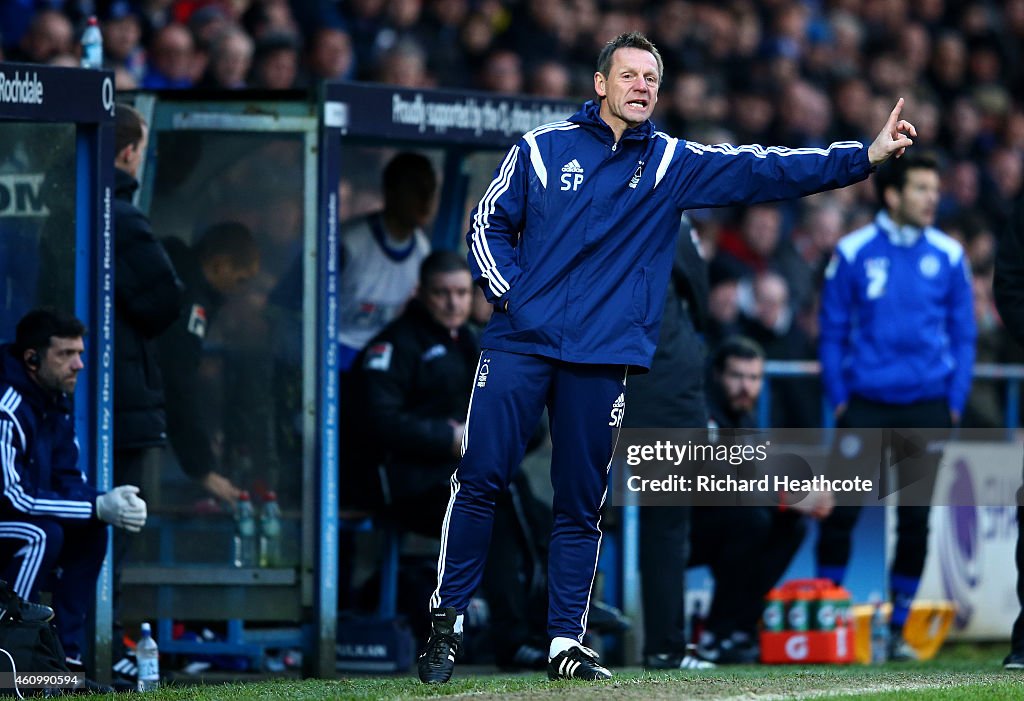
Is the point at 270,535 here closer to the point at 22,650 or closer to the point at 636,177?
the point at 22,650

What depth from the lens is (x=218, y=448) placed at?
31.1 feet

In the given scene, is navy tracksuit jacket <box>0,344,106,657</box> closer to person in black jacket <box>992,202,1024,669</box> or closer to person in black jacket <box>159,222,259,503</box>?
person in black jacket <box>159,222,259,503</box>

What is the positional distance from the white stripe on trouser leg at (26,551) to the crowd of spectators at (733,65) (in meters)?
2.71

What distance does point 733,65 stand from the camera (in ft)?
54.1

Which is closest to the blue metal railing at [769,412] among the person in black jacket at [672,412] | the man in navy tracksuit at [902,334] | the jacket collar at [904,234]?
the person in black jacket at [672,412]

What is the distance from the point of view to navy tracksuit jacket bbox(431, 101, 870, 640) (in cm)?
704

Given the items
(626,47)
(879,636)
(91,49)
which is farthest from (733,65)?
(626,47)

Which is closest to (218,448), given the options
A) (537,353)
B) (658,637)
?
(658,637)

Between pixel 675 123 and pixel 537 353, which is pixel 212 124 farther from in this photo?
pixel 675 123

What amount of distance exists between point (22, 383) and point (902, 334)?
15.6 feet

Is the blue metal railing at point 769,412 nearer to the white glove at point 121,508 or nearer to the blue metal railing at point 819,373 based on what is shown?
the blue metal railing at point 819,373

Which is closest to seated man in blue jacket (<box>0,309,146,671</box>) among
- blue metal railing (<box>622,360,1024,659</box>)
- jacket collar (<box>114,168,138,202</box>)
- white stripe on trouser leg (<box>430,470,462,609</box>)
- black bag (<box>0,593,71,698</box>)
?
black bag (<box>0,593,71,698</box>)

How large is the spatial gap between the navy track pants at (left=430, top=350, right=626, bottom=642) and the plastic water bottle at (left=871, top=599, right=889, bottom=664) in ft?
12.5

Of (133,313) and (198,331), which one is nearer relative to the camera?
(133,313)
